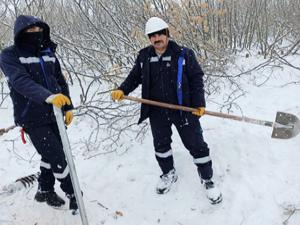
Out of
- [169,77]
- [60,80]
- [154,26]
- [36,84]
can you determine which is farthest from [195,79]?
[36,84]

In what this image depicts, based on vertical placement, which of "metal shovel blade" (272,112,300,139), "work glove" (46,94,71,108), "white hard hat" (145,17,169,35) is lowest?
"metal shovel blade" (272,112,300,139)

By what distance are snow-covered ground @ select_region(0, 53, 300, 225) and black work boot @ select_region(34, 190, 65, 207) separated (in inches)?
2.6

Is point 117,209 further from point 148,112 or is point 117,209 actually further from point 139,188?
point 148,112

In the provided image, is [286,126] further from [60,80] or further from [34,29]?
[34,29]

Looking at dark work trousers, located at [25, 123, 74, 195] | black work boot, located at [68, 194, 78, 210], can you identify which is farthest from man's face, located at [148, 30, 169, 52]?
black work boot, located at [68, 194, 78, 210]

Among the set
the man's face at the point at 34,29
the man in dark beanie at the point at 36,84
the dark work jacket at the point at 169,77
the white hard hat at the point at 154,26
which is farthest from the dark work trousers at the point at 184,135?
the man's face at the point at 34,29

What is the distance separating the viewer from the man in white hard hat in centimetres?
337

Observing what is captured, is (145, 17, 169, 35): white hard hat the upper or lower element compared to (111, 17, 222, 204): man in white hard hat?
upper

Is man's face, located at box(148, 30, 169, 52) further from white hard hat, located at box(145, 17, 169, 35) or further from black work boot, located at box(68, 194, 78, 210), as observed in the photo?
black work boot, located at box(68, 194, 78, 210)

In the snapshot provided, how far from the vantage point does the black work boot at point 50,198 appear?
11.8ft

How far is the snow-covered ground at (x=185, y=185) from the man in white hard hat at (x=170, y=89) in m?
0.24

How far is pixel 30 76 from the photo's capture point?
118 inches

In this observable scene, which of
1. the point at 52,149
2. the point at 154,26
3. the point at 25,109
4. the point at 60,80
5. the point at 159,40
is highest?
the point at 154,26

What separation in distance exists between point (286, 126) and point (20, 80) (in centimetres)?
265
